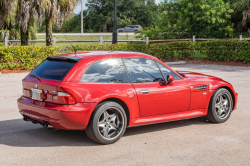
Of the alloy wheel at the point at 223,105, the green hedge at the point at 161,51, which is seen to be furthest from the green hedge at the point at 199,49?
the alloy wheel at the point at 223,105

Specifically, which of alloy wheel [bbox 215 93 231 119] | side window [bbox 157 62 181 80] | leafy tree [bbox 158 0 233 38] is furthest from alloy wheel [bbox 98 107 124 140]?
leafy tree [bbox 158 0 233 38]

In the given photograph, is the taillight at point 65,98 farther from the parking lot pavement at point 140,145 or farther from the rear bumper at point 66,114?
the parking lot pavement at point 140,145

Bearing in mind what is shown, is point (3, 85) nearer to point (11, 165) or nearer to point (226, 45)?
point (11, 165)

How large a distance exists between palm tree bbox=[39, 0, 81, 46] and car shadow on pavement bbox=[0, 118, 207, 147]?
1565 centimetres

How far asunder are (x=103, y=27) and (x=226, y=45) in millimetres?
49264

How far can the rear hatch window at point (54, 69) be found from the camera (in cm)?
536

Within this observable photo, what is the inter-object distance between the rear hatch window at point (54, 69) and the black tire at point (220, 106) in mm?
2890

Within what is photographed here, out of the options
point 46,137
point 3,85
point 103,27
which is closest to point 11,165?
point 46,137

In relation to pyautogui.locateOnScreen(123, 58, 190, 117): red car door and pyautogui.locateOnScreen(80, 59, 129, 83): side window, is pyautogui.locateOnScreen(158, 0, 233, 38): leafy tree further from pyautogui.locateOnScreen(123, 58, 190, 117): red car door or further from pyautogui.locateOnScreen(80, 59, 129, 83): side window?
pyautogui.locateOnScreen(80, 59, 129, 83): side window

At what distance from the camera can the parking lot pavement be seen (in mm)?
4734

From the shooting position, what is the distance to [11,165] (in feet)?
14.9

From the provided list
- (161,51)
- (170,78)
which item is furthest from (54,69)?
(161,51)

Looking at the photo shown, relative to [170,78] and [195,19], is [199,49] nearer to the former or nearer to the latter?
[195,19]

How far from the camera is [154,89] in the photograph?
5.86 meters
